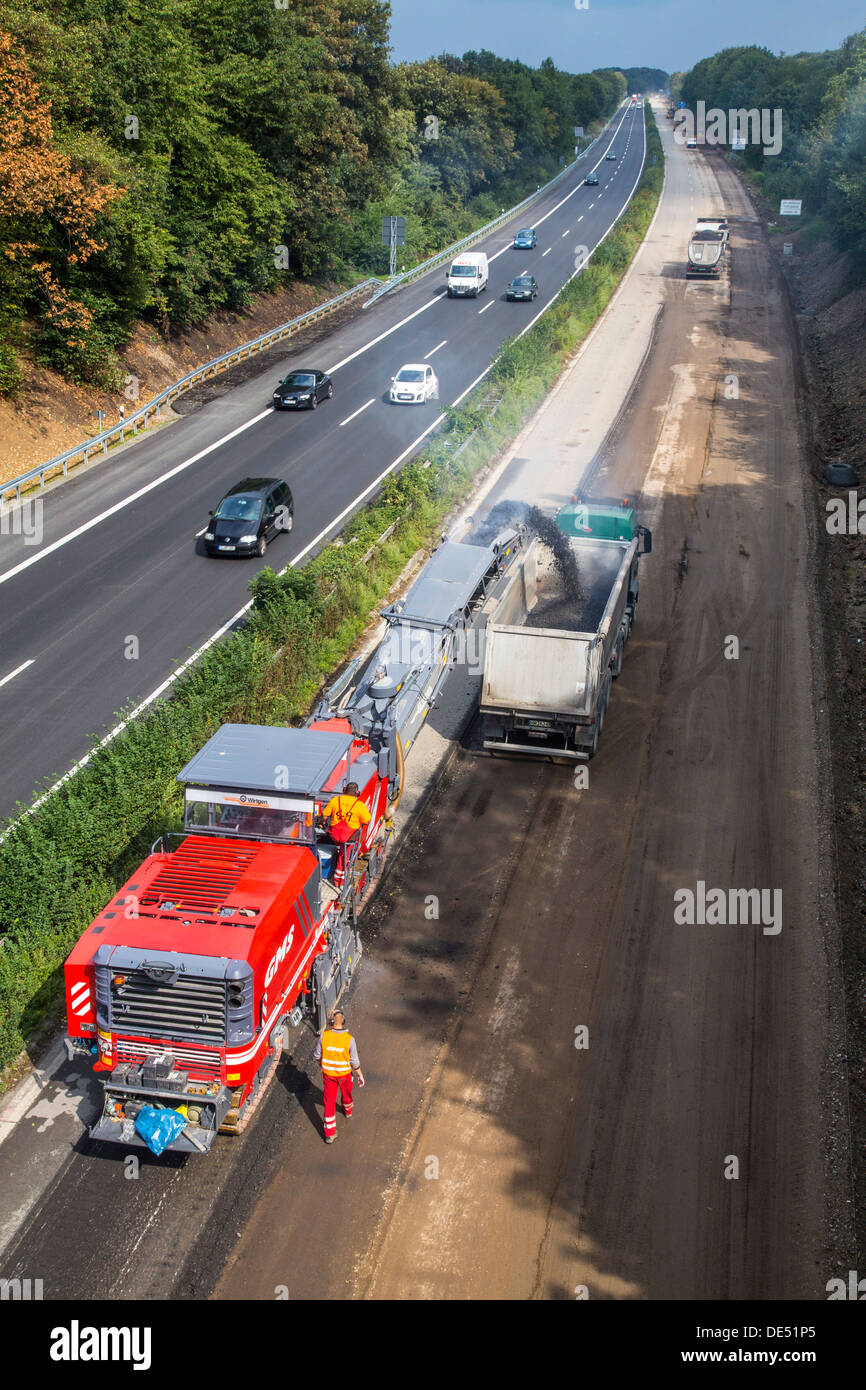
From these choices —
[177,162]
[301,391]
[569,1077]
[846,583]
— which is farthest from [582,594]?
[177,162]

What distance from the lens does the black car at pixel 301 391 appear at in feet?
126

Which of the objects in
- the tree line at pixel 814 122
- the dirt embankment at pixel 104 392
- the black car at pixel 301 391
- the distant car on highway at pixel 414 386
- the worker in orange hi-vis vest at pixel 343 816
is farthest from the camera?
the tree line at pixel 814 122

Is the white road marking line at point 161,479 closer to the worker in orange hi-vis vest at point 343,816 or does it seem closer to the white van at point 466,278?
the white van at point 466,278

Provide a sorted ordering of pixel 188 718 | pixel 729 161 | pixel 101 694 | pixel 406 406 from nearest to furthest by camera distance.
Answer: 1. pixel 188 718
2. pixel 101 694
3. pixel 406 406
4. pixel 729 161

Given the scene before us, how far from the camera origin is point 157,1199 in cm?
1096

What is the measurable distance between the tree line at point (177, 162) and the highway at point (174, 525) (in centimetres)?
439

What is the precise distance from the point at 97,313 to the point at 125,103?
715 cm

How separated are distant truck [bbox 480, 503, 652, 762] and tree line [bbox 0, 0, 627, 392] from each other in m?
19.1

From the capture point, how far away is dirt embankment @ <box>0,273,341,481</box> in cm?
3253

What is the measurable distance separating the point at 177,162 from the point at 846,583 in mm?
31105

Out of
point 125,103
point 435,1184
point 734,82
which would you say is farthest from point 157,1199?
point 734,82

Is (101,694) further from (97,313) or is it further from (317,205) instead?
(317,205)

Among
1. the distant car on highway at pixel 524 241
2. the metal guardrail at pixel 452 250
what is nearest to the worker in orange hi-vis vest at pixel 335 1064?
the metal guardrail at pixel 452 250

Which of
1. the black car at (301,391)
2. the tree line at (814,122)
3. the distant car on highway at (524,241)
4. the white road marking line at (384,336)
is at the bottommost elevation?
the black car at (301,391)
